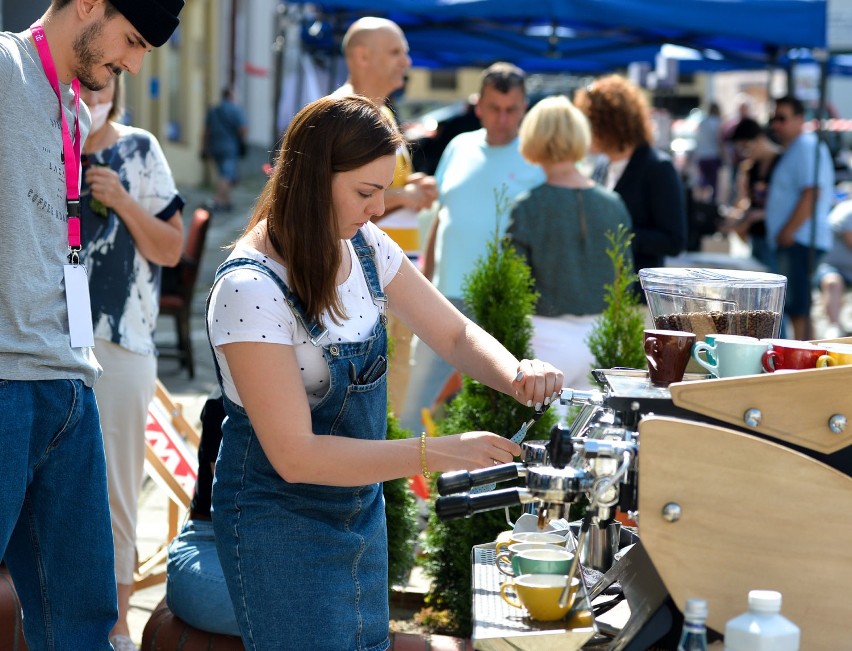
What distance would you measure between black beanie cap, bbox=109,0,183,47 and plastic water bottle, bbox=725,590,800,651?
5.24ft

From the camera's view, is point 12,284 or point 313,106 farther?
point 12,284

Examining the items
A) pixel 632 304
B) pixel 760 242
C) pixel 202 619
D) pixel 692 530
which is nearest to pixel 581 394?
pixel 692 530

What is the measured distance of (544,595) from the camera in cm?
185

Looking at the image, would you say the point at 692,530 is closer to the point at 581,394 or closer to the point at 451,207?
the point at 581,394

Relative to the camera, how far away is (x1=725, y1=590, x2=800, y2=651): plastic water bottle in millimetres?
1626

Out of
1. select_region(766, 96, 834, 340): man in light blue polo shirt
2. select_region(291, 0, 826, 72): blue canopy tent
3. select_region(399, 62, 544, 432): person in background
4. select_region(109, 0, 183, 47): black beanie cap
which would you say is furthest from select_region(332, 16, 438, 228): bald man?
select_region(766, 96, 834, 340): man in light blue polo shirt

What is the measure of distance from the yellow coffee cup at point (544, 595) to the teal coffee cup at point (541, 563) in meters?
0.04

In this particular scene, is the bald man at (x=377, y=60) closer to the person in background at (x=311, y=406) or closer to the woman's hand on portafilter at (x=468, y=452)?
the person in background at (x=311, y=406)

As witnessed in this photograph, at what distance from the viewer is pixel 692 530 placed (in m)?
1.79

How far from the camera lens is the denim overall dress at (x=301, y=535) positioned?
213cm

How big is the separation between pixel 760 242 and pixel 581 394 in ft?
23.0

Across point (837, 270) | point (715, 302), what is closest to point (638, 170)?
point (715, 302)

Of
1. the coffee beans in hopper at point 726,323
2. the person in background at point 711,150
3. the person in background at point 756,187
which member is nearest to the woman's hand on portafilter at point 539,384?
the coffee beans in hopper at point 726,323

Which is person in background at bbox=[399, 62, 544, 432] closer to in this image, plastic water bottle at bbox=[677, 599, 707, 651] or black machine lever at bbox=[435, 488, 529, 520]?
black machine lever at bbox=[435, 488, 529, 520]
